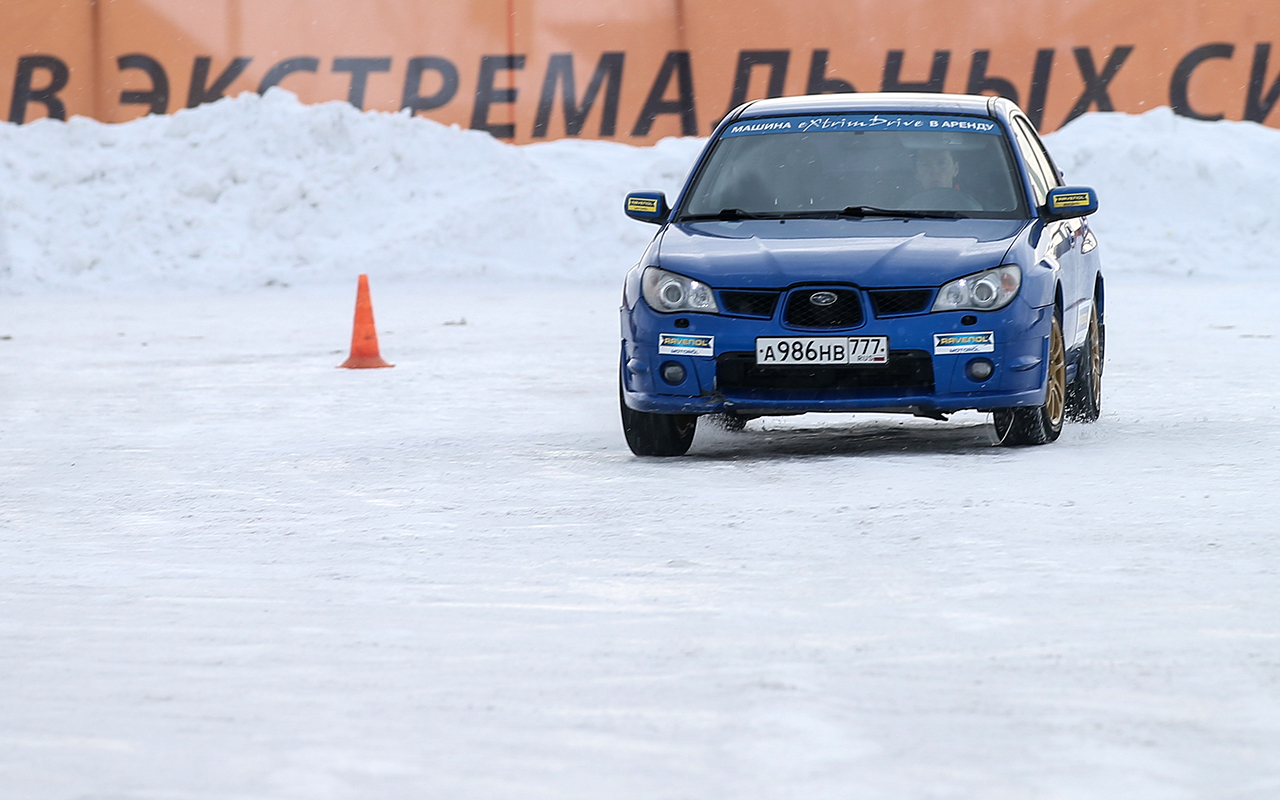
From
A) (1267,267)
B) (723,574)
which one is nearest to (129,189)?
(1267,267)

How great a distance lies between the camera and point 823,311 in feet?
25.1

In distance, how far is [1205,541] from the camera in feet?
19.0

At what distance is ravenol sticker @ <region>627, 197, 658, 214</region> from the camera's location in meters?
8.62

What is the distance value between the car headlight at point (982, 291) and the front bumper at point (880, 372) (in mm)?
35

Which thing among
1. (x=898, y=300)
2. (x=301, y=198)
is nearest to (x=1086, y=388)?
(x=898, y=300)

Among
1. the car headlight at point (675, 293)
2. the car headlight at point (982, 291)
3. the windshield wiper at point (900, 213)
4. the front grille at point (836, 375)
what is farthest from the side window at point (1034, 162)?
the car headlight at point (675, 293)

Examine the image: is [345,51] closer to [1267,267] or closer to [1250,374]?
[1267,267]

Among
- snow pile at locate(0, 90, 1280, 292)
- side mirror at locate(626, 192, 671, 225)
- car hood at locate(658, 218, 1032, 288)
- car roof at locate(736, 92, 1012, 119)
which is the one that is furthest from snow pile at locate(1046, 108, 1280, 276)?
car hood at locate(658, 218, 1032, 288)

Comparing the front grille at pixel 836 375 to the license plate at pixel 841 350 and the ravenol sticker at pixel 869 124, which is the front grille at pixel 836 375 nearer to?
the license plate at pixel 841 350

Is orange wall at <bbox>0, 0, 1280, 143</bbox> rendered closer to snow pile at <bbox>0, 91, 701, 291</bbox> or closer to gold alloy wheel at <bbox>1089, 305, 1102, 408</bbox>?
snow pile at <bbox>0, 91, 701, 291</bbox>

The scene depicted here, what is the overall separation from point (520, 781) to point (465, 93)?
21801 mm

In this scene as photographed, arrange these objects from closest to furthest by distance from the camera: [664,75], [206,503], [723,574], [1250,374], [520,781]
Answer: [520,781]
[723,574]
[206,503]
[1250,374]
[664,75]

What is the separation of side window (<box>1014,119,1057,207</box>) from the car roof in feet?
0.65

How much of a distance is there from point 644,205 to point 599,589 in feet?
11.9
